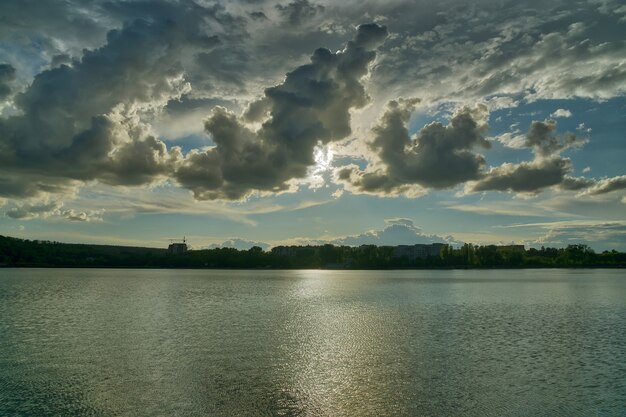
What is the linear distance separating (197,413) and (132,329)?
2860cm

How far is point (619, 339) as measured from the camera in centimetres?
4475

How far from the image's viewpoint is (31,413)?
76.4 ft

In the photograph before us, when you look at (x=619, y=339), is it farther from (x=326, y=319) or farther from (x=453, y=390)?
(x=326, y=319)

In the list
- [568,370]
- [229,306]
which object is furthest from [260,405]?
[229,306]

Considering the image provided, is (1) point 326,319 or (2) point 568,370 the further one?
(1) point 326,319

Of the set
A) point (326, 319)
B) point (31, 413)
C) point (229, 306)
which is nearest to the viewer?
point (31, 413)

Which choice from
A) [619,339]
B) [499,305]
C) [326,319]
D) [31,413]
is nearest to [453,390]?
[31,413]

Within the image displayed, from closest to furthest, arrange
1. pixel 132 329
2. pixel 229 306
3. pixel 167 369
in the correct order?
pixel 167 369 < pixel 132 329 < pixel 229 306

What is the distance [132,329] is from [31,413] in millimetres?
26288

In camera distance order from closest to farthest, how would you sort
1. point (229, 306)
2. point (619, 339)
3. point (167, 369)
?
point (167, 369) < point (619, 339) < point (229, 306)

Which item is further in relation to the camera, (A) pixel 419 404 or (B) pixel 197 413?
(A) pixel 419 404

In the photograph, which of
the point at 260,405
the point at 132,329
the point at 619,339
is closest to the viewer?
the point at 260,405

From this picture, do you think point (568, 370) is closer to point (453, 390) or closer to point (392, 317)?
point (453, 390)

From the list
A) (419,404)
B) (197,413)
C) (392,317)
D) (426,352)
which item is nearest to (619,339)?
(426,352)
